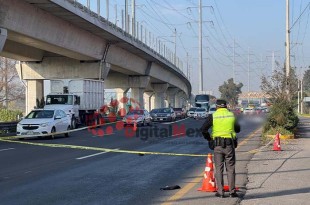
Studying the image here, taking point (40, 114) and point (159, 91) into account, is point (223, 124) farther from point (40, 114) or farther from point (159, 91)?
point (159, 91)

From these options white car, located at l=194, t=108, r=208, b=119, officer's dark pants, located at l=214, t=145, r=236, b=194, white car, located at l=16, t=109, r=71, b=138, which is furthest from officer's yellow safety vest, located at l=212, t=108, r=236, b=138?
white car, located at l=194, t=108, r=208, b=119

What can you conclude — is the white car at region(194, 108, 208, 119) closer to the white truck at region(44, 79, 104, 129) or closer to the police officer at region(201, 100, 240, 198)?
the white truck at region(44, 79, 104, 129)

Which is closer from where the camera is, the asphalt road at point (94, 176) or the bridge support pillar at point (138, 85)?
the asphalt road at point (94, 176)

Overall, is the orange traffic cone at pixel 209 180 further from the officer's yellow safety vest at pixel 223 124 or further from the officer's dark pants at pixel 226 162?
the officer's yellow safety vest at pixel 223 124

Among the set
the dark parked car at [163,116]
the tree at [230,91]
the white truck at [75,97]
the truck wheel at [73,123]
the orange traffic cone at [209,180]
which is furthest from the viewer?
the tree at [230,91]

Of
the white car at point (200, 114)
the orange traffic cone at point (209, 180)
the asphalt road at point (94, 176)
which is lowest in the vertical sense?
the asphalt road at point (94, 176)

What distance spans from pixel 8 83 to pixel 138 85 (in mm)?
31366

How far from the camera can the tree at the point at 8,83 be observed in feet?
273

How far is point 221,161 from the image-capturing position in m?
8.93

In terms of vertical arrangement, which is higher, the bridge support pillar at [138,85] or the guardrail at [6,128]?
the bridge support pillar at [138,85]

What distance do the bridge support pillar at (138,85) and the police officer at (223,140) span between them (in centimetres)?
5293

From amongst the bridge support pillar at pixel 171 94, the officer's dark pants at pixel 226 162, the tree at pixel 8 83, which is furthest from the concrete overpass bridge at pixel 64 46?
the bridge support pillar at pixel 171 94

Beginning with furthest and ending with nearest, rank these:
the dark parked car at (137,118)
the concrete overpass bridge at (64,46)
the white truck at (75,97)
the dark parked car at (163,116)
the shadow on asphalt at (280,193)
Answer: the dark parked car at (163,116) → the dark parked car at (137,118) → the white truck at (75,97) → the concrete overpass bridge at (64,46) → the shadow on asphalt at (280,193)

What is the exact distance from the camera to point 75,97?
3528cm
